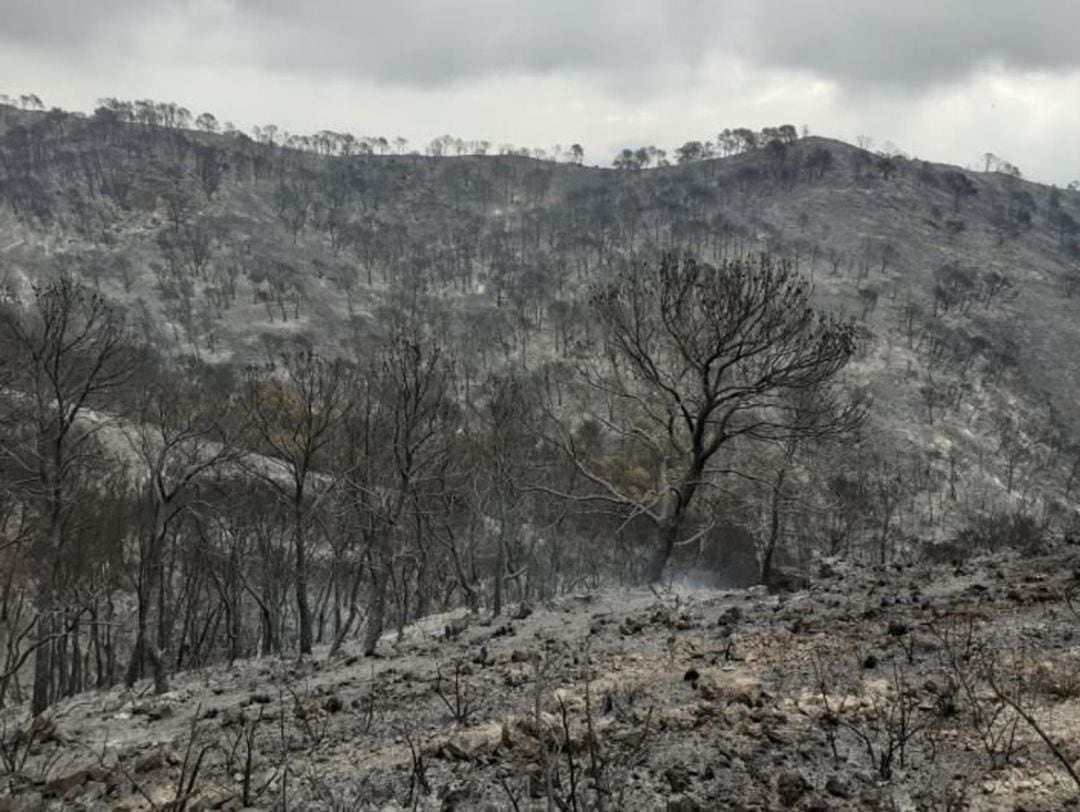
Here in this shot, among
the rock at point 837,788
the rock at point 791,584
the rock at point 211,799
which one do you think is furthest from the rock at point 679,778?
the rock at point 791,584

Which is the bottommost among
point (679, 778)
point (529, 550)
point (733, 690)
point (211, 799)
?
point (529, 550)

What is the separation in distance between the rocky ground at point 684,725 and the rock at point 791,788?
0.02 m

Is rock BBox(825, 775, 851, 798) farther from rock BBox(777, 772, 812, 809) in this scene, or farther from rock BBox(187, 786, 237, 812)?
rock BBox(187, 786, 237, 812)

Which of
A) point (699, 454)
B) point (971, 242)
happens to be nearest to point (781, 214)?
point (971, 242)

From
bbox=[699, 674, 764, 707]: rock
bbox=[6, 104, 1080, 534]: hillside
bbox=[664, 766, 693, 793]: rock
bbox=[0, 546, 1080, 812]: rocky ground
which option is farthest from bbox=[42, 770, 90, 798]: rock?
bbox=[6, 104, 1080, 534]: hillside

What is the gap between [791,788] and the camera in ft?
15.1

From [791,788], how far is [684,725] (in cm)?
130

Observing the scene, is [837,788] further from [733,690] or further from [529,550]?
[529,550]

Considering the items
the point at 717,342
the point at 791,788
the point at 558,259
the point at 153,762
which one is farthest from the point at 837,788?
the point at 558,259

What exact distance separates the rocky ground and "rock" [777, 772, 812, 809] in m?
0.02

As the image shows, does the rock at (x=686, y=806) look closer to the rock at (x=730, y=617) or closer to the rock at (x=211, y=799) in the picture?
the rock at (x=211, y=799)

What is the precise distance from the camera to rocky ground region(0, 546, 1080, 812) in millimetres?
4676

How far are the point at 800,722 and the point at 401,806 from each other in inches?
124

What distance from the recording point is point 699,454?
49.5 feet
